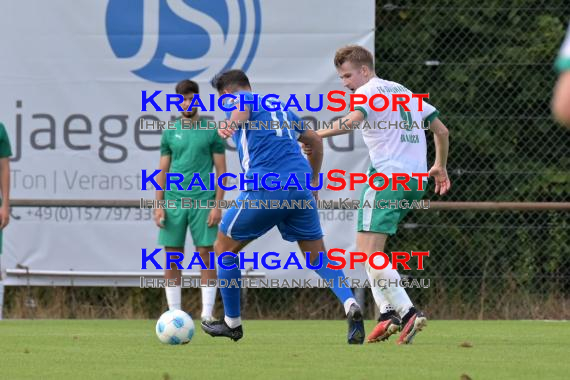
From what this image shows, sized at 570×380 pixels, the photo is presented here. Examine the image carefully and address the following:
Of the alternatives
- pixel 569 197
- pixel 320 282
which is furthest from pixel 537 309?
pixel 320 282

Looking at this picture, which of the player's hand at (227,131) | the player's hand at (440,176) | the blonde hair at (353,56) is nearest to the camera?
the player's hand at (227,131)

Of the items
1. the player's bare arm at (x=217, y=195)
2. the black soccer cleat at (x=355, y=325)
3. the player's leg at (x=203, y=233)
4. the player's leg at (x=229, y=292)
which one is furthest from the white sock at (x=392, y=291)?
the player's leg at (x=203, y=233)

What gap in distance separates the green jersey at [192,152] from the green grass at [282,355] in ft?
4.15

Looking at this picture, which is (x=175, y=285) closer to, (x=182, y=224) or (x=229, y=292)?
(x=182, y=224)

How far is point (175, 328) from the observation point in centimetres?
755

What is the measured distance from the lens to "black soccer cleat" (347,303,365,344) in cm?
731

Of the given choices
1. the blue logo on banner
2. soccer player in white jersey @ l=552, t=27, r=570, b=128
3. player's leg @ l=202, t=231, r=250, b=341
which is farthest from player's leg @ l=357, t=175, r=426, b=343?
soccer player in white jersey @ l=552, t=27, r=570, b=128

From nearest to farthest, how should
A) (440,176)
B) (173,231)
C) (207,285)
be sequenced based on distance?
(440,176) → (173,231) → (207,285)

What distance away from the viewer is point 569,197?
1264 centimetres

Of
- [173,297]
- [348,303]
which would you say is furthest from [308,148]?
[173,297]

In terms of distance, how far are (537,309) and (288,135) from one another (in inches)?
221

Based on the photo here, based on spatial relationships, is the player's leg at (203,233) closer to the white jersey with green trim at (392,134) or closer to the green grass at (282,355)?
the green grass at (282,355)

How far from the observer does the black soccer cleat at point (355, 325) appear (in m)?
7.31

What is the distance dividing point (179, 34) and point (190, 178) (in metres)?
2.57
